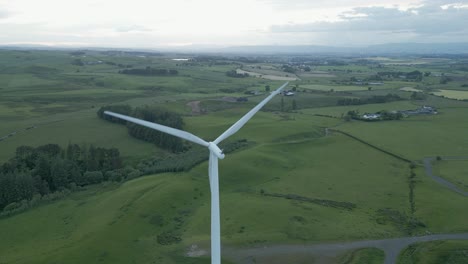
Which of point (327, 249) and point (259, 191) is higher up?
point (259, 191)

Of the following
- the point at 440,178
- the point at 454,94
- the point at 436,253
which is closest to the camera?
the point at 436,253

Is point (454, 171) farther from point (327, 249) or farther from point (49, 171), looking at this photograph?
point (49, 171)

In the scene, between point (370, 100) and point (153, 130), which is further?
point (370, 100)

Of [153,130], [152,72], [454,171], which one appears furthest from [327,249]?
[152,72]

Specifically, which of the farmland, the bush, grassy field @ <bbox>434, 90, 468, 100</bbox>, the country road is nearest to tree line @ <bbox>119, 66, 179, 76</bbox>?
the farmland

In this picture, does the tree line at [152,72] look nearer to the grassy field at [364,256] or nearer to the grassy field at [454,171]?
the grassy field at [454,171]

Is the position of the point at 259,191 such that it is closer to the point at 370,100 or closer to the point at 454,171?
the point at 454,171

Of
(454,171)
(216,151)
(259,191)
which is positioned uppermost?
(216,151)

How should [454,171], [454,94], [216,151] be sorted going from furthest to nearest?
[454,94]
[454,171]
[216,151]

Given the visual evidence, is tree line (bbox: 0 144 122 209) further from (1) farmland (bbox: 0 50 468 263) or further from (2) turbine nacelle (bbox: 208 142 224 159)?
(2) turbine nacelle (bbox: 208 142 224 159)
